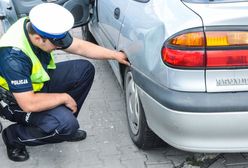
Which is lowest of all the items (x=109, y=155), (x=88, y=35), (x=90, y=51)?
(x=88, y=35)

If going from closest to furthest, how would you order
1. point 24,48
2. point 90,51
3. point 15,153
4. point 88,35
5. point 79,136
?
point 24,48, point 15,153, point 90,51, point 79,136, point 88,35

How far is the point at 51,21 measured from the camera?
3.07 metres

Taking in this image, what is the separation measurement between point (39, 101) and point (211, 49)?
4.12 ft

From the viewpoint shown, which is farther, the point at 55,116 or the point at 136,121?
the point at 136,121

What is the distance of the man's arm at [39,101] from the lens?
3.17 m

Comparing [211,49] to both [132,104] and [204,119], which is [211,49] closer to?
[204,119]

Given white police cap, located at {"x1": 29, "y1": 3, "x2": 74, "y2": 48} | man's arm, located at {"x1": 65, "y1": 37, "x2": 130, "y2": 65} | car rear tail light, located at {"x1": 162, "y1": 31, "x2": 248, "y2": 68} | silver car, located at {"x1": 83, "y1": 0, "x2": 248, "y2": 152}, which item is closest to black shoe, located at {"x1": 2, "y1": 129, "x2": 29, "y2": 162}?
man's arm, located at {"x1": 65, "y1": 37, "x2": 130, "y2": 65}

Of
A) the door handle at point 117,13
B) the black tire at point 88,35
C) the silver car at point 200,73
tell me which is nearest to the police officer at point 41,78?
the door handle at point 117,13

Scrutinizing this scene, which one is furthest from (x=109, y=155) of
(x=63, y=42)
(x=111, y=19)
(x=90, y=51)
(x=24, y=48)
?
(x=111, y=19)

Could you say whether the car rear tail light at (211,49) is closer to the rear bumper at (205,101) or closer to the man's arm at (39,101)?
the rear bumper at (205,101)

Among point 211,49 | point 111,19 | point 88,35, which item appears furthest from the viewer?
point 88,35

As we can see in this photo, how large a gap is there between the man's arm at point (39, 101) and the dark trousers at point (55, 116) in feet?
0.20

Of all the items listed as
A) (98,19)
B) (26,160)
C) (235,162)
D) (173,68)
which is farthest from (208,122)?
(98,19)

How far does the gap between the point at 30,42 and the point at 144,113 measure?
937 mm
